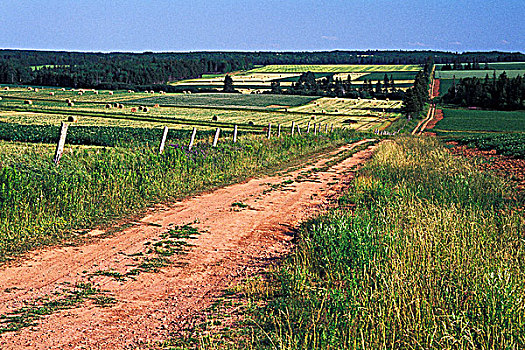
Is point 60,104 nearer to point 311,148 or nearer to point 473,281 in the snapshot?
point 311,148

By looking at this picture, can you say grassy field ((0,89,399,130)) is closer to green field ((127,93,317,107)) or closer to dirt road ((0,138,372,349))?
green field ((127,93,317,107))

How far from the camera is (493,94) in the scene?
Answer: 401 ft

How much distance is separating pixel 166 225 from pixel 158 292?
3664mm

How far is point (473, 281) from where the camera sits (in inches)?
218

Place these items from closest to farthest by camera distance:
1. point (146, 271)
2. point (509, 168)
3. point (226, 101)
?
point (146, 271) → point (509, 168) → point (226, 101)

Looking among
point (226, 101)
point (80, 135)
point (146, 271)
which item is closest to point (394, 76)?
point (226, 101)

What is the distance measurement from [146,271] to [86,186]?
448 centimetres

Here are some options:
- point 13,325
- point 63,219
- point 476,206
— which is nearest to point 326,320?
point 13,325

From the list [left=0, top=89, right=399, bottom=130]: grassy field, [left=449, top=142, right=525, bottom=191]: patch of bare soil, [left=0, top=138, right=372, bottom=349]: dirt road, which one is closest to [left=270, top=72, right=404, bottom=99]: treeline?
[left=0, top=89, right=399, bottom=130]: grassy field

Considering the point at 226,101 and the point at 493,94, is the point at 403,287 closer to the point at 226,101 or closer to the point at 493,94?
the point at 226,101

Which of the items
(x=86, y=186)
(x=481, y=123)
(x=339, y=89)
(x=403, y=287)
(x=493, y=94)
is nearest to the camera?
(x=403, y=287)

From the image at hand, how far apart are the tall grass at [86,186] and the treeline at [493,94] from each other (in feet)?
374

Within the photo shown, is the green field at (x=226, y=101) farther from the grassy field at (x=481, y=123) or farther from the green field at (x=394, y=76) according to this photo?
the green field at (x=394, y=76)

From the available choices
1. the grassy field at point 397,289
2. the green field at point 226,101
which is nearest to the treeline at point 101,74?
the green field at point 226,101
